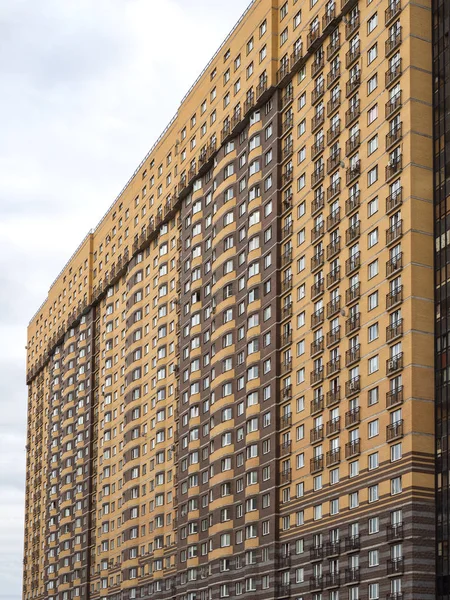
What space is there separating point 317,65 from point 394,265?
79.2 ft

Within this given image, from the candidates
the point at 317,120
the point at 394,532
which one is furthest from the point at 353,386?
the point at 317,120

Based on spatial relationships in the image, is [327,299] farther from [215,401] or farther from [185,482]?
[185,482]

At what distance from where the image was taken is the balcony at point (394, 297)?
8844 cm

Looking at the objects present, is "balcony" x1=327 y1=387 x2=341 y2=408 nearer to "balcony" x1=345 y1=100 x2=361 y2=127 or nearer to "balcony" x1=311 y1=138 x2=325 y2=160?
"balcony" x1=311 y1=138 x2=325 y2=160

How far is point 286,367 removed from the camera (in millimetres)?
106438

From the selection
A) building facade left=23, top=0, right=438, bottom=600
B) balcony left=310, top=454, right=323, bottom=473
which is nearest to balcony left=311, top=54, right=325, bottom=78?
building facade left=23, top=0, right=438, bottom=600

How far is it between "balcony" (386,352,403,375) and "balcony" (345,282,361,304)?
24.9ft

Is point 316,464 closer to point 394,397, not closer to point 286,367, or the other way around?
point 286,367

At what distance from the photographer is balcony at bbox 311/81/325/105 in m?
105

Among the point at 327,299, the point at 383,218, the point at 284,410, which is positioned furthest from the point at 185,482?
the point at 383,218

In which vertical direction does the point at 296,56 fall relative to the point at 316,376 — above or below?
above

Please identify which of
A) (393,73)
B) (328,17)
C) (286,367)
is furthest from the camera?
(286,367)

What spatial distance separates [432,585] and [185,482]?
46340 millimetres

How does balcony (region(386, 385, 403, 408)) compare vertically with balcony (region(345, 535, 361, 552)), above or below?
above
